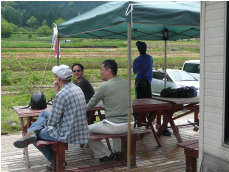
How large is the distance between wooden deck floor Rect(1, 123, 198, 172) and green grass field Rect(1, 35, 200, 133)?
6.49 ft

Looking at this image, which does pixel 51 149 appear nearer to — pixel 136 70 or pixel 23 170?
pixel 23 170

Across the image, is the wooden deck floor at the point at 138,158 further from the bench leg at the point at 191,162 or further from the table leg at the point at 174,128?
the bench leg at the point at 191,162

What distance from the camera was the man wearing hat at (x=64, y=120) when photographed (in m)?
3.46

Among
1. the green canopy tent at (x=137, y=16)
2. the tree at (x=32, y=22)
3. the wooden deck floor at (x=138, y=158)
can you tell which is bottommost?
the wooden deck floor at (x=138, y=158)

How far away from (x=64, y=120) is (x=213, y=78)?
162 centimetres

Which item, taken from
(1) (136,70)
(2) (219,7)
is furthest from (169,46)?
(2) (219,7)

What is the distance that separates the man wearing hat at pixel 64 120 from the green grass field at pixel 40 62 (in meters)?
3.12

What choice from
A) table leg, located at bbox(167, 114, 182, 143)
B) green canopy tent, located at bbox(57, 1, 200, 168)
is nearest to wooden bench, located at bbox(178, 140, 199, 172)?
green canopy tent, located at bbox(57, 1, 200, 168)

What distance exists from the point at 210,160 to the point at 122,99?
1.26 m

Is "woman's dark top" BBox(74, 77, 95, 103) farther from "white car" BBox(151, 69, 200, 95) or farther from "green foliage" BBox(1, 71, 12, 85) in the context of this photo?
"green foliage" BBox(1, 71, 12, 85)

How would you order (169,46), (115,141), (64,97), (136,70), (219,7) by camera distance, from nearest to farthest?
(219,7), (64,97), (115,141), (136,70), (169,46)

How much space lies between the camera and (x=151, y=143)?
5109 mm

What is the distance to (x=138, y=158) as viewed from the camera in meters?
4.34

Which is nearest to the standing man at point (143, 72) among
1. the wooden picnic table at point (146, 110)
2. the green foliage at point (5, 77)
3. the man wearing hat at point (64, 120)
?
the wooden picnic table at point (146, 110)
